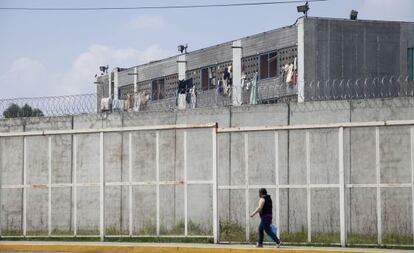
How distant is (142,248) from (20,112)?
877cm

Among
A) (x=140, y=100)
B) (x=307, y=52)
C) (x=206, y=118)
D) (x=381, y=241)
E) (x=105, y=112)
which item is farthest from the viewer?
(x=140, y=100)

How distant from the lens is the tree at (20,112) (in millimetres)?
21569

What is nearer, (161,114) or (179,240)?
(179,240)

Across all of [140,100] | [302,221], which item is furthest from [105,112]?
Answer: [140,100]

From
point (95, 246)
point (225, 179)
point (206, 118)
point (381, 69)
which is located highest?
point (381, 69)

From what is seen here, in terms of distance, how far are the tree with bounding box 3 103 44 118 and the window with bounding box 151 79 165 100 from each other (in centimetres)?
1945

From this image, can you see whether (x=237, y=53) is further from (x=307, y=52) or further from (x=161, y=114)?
(x=161, y=114)

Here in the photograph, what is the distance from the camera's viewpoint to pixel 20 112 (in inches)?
939

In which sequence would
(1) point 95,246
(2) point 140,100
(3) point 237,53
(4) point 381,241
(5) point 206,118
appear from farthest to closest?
1. (2) point 140,100
2. (3) point 237,53
3. (5) point 206,118
4. (1) point 95,246
5. (4) point 381,241

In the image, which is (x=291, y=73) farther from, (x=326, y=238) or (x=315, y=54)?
(x=326, y=238)

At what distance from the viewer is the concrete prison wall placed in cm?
1683

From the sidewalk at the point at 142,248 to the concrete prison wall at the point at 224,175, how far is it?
2.82 ft

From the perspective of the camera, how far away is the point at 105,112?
21.0 metres

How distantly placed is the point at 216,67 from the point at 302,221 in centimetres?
2087
